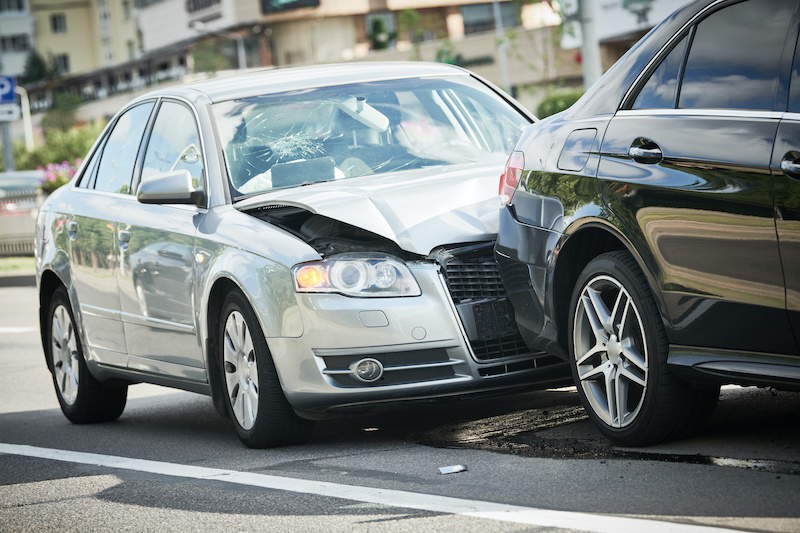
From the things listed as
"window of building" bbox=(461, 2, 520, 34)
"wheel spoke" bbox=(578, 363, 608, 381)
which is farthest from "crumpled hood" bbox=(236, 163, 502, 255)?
"window of building" bbox=(461, 2, 520, 34)

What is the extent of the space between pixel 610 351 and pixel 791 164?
4.01 ft

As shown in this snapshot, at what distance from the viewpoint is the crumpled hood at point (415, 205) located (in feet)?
18.5

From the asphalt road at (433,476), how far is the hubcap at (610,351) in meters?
0.19

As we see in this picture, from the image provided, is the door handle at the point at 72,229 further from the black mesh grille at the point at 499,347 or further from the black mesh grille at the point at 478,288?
the black mesh grille at the point at 499,347

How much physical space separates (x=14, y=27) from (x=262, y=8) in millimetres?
42056

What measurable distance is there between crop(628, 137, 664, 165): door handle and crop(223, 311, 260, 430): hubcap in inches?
79.2

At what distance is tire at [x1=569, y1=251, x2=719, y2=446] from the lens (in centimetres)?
474

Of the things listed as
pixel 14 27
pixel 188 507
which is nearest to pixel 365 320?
pixel 188 507

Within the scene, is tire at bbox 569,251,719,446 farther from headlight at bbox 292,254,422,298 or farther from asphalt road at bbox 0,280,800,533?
headlight at bbox 292,254,422,298

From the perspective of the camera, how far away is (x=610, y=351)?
16.4 feet

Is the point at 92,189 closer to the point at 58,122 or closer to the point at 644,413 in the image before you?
the point at 644,413

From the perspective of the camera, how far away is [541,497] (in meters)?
4.42

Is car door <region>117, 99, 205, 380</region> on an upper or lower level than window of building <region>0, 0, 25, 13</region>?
lower

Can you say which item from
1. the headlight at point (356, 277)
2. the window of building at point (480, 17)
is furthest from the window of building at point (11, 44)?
the headlight at point (356, 277)
